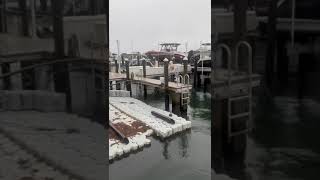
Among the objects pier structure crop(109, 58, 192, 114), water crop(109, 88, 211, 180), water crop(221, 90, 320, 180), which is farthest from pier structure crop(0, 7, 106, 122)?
pier structure crop(109, 58, 192, 114)

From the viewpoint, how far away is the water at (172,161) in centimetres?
888

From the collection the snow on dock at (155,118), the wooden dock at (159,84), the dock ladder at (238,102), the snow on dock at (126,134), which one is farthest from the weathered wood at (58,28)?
the wooden dock at (159,84)

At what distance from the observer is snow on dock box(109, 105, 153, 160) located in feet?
32.2

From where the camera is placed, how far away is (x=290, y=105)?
10.5 ft

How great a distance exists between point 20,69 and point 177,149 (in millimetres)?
8708

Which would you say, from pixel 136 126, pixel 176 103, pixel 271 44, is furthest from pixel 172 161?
pixel 271 44

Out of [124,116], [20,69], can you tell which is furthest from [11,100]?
[124,116]

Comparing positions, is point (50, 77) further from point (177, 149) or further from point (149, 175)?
point (177, 149)

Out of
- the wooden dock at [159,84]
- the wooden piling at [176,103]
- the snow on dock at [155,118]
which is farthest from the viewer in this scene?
the wooden dock at [159,84]

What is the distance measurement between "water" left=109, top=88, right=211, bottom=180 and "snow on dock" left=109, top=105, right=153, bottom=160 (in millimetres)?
205

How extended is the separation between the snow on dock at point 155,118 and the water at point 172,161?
0.26 meters

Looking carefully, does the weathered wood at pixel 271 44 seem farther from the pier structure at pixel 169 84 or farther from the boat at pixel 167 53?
the boat at pixel 167 53

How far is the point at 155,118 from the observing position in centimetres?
1388

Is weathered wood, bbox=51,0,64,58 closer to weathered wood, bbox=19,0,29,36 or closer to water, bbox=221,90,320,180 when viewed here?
weathered wood, bbox=19,0,29,36
